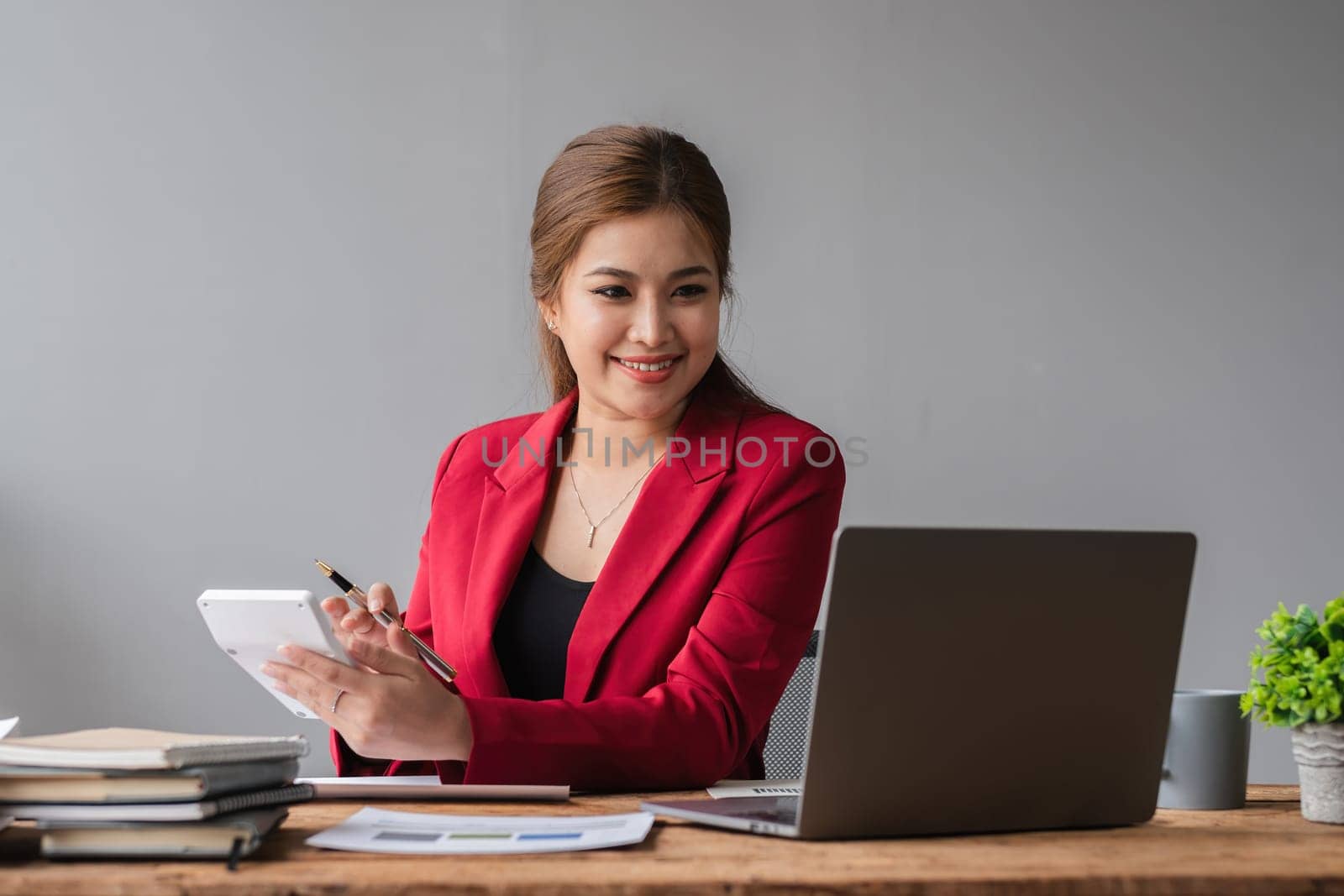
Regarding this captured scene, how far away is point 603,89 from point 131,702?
71.6 inches

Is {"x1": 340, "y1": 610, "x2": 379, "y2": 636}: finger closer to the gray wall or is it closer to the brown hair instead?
the brown hair

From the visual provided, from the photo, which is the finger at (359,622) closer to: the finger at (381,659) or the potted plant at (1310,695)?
the finger at (381,659)

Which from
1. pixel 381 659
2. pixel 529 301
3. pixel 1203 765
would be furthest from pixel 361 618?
pixel 529 301

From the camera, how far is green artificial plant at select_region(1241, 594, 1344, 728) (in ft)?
3.70

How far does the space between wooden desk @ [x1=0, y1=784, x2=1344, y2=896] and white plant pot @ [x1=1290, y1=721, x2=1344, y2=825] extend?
0.32 feet

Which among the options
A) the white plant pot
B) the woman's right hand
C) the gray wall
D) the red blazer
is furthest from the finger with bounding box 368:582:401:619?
the gray wall

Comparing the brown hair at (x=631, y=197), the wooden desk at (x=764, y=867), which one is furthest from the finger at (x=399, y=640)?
the brown hair at (x=631, y=197)

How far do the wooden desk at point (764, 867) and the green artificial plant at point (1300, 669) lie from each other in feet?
0.41

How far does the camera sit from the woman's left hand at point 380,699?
1.21 m

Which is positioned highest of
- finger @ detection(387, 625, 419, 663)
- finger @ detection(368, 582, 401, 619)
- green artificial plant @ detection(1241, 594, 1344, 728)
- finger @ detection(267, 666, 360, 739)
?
green artificial plant @ detection(1241, 594, 1344, 728)

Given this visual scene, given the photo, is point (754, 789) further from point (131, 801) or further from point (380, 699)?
point (131, 801)

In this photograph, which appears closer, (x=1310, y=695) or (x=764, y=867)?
(x=764, y=867)

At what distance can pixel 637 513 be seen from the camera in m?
1.71

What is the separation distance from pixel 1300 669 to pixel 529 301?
2134 millimetres
